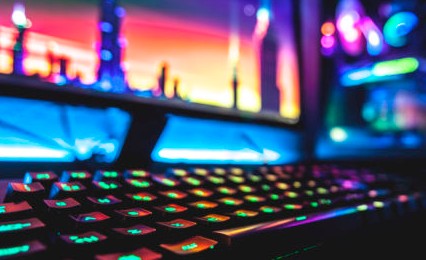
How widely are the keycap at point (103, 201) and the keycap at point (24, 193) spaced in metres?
0.04

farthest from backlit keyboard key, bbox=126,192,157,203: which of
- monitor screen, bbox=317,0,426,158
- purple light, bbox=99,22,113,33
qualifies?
monitor screen, bbox=317,0,426,158

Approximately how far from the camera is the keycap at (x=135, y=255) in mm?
239

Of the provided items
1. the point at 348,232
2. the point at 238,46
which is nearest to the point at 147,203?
the point at 348,232

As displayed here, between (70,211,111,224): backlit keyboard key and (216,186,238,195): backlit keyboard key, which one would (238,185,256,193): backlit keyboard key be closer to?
(216,186,238,195): backlit keyboard key

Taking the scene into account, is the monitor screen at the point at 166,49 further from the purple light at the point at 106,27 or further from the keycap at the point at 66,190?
the keycap at the point at 66,190

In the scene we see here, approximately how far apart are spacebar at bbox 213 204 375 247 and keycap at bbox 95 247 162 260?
0.07 m

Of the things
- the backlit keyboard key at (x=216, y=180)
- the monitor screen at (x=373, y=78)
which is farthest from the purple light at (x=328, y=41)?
the backlit keyboard key at (x=216, y=180)

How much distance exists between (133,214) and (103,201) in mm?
41

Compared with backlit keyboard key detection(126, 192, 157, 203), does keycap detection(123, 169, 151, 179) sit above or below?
above

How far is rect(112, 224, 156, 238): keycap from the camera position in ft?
0.90

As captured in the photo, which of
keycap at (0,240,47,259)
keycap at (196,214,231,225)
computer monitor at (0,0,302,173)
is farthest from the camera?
computer monitor at (0,0,302,173)

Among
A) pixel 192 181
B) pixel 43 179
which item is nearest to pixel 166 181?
pixel 192 181

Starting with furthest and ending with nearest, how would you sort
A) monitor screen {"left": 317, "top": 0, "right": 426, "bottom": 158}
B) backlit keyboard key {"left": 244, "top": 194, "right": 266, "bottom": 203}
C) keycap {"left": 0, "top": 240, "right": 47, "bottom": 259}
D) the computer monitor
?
monitor screen {"left": 317, "top": 0, "right": 426, "bottom": 158} → the computer monitor → backlit keyboard key {"left": 244, "top": 194, "right": 266, "bottom": 203} → keycap {"left": 0, "top": 240, "right": 47, "bottom": 259}

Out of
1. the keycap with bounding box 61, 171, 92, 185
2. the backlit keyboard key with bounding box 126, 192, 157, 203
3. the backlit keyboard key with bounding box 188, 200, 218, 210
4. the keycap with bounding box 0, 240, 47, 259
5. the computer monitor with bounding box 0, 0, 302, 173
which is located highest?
the computer monitor with bounding box 0, 0, 302, 173
